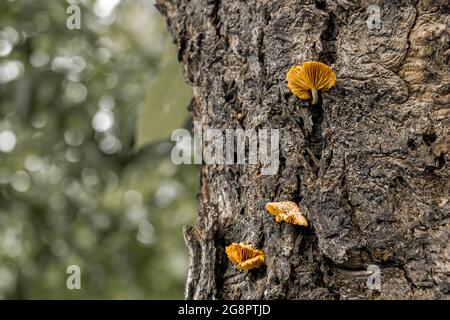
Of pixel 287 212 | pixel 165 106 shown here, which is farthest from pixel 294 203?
pixel 165 106

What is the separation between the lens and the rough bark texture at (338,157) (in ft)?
3.14

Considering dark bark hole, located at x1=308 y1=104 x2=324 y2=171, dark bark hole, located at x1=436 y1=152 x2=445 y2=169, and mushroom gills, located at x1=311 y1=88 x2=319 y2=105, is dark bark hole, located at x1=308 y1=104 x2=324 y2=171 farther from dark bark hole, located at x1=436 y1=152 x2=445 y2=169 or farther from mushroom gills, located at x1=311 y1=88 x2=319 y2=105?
dark bark hole, located at x1=436 y1=152 x2=445 y2=169

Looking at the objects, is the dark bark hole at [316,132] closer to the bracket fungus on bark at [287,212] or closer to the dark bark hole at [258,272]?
the bracket fungus on bark at [287,212]

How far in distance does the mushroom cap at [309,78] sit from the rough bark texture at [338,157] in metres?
0.02

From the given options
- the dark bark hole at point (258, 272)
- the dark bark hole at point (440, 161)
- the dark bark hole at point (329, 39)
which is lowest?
the dark bark hole at point (258, 272)

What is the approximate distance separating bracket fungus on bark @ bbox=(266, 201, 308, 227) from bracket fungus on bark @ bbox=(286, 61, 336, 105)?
0.18 meters

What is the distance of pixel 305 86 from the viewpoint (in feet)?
3.39

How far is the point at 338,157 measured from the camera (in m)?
1.01

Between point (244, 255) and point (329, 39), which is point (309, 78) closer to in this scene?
point (329, 39)

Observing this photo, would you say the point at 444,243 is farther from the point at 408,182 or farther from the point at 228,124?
the point at 228,124

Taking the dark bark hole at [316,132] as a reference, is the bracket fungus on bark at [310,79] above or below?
above

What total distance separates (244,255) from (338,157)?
0.74 ft

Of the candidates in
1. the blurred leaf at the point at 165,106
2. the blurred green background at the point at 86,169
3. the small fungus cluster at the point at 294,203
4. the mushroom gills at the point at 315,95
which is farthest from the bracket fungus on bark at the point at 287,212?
the blurred green background at the point at 86,169

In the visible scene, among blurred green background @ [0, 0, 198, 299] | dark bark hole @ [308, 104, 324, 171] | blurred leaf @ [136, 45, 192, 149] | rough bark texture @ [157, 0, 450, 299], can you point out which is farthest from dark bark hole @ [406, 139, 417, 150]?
blurred green background @ [0, 0, 198, 299]
